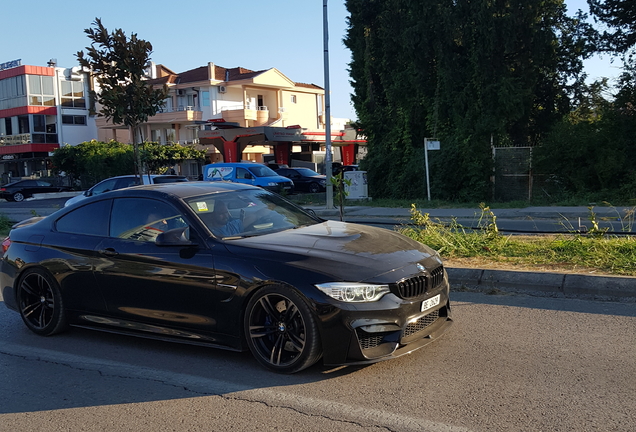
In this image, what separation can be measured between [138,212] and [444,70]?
18690 mm

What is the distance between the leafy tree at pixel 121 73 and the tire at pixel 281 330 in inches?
569

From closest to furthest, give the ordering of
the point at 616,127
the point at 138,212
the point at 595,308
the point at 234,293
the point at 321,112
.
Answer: the point at 234,293 → the point at 138,212 → the point at 595,308 → the point at 616,127 → the point at 321,112

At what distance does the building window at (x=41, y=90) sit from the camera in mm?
56531

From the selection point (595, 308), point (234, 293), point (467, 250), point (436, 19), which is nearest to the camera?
point (234, 293)

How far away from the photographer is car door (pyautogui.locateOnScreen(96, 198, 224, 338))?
5.14m

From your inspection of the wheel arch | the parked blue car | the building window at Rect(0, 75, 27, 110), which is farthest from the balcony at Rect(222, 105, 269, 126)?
the wheel arch

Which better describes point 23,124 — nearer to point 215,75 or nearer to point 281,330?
point 215,75

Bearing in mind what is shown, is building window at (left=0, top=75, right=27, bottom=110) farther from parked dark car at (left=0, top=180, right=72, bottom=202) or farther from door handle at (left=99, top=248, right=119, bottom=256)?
door handle at (left=99, top=248, right=119, bottom=256)

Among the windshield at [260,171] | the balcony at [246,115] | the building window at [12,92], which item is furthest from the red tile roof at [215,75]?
the windshield at [260,171]

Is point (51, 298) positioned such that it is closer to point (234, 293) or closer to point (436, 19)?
point (234, 293)

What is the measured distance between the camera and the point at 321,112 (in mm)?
61906

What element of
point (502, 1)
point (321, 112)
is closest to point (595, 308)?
point (502, 1)

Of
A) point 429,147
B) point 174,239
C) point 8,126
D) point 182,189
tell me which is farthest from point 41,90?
point 174,239

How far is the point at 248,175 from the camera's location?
27016mm
